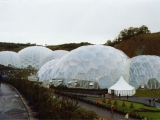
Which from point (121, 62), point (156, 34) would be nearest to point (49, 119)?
point (121, 62)

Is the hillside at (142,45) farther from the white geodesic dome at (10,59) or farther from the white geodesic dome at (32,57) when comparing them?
the white geodesic dome at (10,59)

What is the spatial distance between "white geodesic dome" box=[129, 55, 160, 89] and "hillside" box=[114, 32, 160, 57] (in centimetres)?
5572

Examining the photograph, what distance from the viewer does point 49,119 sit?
699 inches

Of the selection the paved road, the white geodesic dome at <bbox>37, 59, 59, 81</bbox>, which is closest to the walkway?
the paved road

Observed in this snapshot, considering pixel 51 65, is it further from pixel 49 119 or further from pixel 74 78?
pixel 49 119

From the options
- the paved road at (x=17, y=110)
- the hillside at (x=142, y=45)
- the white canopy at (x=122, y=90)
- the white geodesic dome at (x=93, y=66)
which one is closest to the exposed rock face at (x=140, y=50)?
the hillside at (x=142, y=45)

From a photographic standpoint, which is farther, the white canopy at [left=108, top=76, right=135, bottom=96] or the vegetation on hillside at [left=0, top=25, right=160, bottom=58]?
the vegetation on hillside at [left=0, top=25, right=160, bottom=58]

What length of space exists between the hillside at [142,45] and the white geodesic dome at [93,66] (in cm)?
5644

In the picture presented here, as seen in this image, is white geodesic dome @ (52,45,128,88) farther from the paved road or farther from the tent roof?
the paved road

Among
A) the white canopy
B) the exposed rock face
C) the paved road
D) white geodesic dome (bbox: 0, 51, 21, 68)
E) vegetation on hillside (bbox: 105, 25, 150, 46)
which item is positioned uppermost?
vegetation on hillside (bbox: 105, 25, 150, 46)

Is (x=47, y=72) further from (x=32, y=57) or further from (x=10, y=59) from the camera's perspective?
(x=10, y=59)

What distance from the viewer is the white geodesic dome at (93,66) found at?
44.1 meters

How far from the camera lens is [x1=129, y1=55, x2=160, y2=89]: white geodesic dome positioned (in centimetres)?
4453

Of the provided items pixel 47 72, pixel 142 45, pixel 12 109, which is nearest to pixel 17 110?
pixel 12 109
